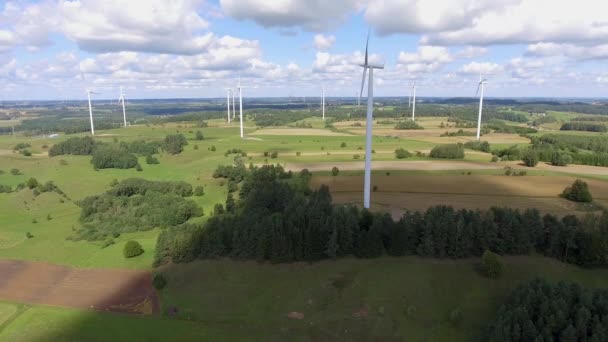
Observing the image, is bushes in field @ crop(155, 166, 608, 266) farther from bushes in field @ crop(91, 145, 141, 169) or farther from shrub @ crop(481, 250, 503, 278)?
bushes in field @ crop(91, 145, 141, 169)

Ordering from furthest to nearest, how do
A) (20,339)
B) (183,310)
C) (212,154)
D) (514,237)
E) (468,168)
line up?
(212,154), (468,168), (514,237), (183,310), (20,339)

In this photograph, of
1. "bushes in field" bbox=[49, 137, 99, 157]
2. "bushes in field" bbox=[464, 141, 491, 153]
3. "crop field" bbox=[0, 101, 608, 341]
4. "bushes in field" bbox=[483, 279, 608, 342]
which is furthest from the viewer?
"bushes in field" bbox=[49, 137, 99, 157]

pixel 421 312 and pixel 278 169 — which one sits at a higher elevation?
pixel 278 169

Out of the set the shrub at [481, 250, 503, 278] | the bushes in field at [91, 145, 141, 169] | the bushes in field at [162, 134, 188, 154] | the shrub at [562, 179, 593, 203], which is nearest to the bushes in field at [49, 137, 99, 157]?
the bushes in field at [162, 134, 188, 154]

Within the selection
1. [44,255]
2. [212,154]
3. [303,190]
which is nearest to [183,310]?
[44,255]

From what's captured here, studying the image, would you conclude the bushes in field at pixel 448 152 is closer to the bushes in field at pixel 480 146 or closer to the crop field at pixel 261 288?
the bushes in field at pixel 480 146

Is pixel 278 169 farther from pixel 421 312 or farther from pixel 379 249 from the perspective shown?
pixel 421 312

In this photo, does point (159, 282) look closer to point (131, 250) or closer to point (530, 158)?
point (131, 250)
